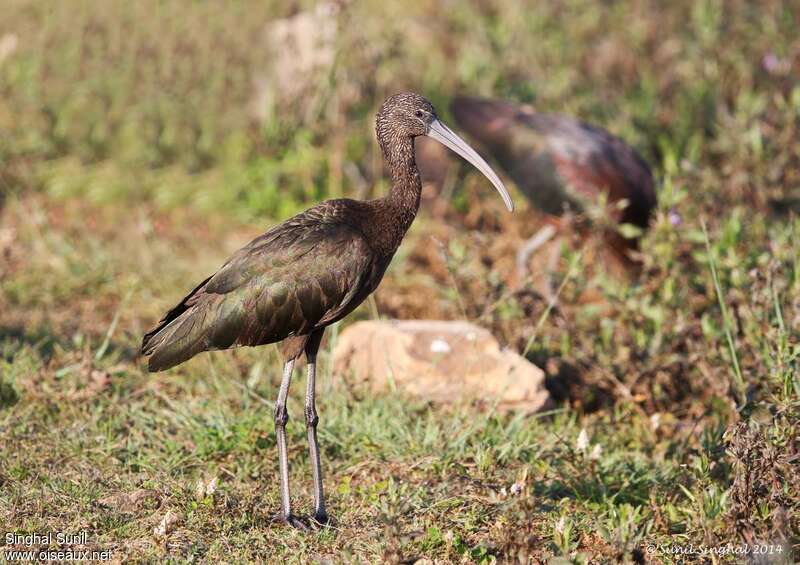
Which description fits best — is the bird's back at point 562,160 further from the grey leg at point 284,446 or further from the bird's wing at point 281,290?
the grey leg at point 284,446

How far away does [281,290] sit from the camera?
4.20m

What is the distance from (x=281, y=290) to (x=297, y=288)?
0.07m

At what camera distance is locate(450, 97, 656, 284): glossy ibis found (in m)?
6.45

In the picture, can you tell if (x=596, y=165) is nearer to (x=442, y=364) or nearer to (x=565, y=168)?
(x=565, y=168)

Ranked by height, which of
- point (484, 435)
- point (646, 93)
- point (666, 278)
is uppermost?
point (646, 93)

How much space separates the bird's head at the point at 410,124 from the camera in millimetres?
4480

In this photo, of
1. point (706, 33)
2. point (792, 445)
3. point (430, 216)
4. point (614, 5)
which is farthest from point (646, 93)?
point (792, 445)

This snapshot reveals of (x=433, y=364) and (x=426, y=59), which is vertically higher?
(x=426, y=59)

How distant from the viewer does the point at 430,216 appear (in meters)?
7.65

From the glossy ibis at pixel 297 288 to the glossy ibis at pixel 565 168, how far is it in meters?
2.15

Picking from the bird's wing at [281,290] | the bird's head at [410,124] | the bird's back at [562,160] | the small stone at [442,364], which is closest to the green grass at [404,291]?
the small stone at [442,364]

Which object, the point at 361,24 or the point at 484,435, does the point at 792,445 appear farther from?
the point at 361,24

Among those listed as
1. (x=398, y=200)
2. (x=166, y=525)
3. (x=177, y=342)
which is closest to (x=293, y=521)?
(x=166, y=525)

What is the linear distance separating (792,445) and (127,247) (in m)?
4.77
